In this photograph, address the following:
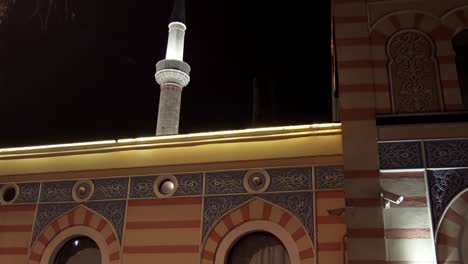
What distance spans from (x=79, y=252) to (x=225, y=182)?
2907 millimetres

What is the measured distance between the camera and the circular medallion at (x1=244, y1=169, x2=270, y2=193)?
8.15m

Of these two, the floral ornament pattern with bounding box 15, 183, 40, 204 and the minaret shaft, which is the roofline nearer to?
the floral ornament pattern with bounding box 15, 183, 40, 204

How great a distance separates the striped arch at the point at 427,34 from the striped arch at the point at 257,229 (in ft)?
7.79

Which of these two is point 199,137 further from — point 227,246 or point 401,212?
point 401,212

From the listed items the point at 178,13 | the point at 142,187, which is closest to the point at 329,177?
the point at 142,187

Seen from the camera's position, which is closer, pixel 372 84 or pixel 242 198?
pixel 372 84

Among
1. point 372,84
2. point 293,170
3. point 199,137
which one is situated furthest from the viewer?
point 199,137

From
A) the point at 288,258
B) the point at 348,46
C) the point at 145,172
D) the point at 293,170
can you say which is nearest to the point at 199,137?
the point at 145,172

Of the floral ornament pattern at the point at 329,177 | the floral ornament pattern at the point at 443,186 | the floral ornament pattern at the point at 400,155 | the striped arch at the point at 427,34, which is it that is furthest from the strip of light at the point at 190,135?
the floral ornament pattern at the point at 443,186

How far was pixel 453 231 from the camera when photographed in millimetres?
5965

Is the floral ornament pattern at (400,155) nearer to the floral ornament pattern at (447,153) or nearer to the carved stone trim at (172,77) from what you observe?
the floral ornament pattern at (447,153)

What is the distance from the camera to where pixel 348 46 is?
6957mm

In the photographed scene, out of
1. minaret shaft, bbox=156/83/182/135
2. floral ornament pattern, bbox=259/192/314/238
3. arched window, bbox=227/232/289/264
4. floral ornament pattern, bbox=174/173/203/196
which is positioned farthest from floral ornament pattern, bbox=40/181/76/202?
minaret shaft, bbox=156/83/182/135

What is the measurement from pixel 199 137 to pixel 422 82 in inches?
148
